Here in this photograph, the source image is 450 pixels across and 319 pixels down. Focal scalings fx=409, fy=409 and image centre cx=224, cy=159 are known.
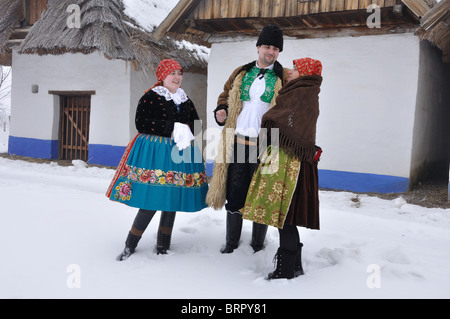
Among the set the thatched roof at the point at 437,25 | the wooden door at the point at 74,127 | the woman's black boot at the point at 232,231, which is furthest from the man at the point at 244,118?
the wooden door at the point at 74,127

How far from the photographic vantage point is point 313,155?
8.52 feet

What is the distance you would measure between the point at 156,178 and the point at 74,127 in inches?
285

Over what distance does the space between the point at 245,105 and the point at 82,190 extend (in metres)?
3.49

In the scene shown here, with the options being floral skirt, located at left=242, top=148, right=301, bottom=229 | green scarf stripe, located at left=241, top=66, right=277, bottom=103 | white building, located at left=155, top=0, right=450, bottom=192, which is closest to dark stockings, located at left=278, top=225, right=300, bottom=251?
floral skirt, located at left=242, top=148, right=301, bottom=229

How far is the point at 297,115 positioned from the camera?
2.51 m

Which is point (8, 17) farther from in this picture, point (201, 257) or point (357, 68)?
point (201, 257)

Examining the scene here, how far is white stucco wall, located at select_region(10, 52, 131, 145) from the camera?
8656 mm

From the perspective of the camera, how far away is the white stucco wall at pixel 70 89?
28.4ft

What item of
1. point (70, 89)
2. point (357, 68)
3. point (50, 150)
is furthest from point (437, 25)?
point (50, 150)

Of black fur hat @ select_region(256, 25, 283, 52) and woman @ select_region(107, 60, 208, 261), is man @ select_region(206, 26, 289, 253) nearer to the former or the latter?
black fur hat @ select_region(256, 25, 283, 52)

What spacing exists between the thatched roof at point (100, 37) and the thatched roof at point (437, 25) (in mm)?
4950

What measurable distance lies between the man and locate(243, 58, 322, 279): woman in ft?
1.17
